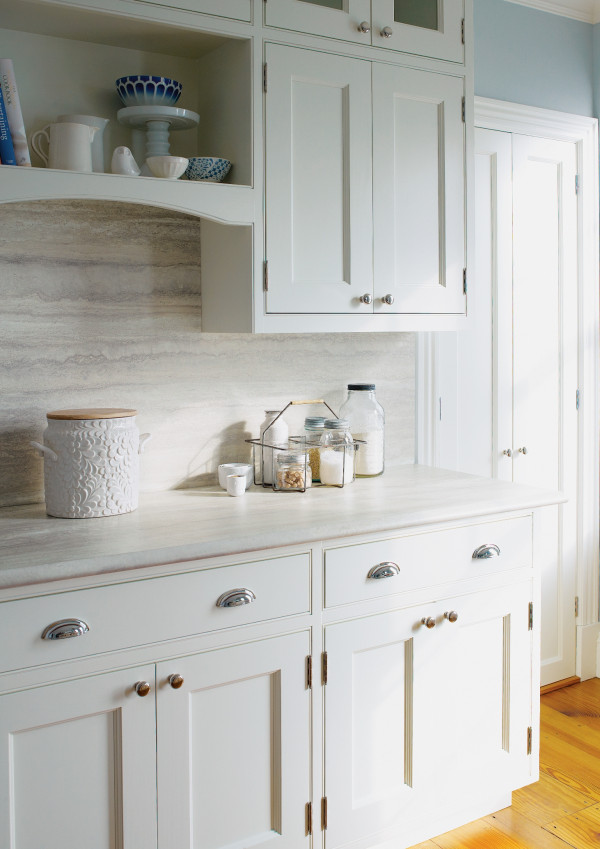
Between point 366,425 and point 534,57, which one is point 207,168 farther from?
point 534,57

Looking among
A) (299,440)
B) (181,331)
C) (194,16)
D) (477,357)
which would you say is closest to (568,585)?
(477,357)

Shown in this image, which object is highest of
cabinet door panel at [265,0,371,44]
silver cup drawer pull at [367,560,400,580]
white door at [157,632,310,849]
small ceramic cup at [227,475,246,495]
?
cabinet door panel at [265,0,371,44]

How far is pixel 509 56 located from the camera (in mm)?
2959

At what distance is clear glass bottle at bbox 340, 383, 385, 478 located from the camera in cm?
249

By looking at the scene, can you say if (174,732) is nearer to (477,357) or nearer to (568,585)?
(477,357)

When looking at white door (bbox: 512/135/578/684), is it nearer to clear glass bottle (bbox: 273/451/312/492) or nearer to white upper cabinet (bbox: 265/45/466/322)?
white upper cabinet (bbox: 265/45/466/322)

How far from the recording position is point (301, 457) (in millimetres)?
2289

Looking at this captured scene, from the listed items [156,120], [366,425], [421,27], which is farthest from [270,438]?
[421,27]

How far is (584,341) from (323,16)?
1.72 m

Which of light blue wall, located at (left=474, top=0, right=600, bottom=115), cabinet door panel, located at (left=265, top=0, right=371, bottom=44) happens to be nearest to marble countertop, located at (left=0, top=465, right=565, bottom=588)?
cabinet door panel, located at (left=265, top=0, right=371, bottom=44)

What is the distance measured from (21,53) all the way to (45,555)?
4.13 ft

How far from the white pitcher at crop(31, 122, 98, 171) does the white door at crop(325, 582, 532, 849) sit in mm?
1252

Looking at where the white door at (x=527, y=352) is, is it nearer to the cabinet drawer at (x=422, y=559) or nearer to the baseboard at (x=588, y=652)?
the baseboard at (x=588, y=652)

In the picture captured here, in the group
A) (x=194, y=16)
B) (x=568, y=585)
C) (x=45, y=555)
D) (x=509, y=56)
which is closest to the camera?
(x=45, y=555)
